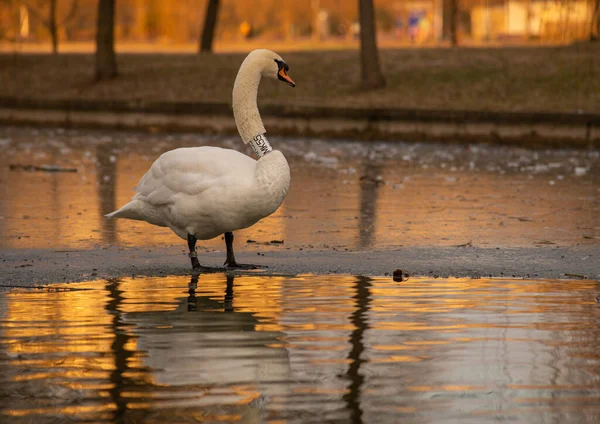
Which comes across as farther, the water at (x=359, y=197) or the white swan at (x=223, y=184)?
the water at (x=359, y=197)

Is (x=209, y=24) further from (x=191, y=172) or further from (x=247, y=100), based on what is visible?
(x=191, y=172)

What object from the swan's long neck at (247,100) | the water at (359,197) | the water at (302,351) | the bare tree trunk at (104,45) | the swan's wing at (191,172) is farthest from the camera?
the bare tree trunk at (104,45)

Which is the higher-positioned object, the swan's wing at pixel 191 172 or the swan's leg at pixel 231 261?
the swan's wing at pixel 191 172

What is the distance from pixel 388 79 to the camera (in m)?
30.6

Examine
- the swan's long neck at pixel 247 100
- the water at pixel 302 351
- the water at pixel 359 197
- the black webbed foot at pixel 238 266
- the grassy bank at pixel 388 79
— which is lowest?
the water at pixel 302 351

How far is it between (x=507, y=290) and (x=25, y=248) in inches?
172

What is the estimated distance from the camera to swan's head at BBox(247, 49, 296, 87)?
33.7 feet

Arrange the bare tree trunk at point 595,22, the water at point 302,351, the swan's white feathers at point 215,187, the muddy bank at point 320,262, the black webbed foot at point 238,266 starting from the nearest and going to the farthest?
the water at point 302,351, the swan's white feathers at point 215,187, the muddy bank at point 320,262, the black webbed foot at point 238,266, the bare tree trunk at point 595,22

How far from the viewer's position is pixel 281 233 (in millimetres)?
12242

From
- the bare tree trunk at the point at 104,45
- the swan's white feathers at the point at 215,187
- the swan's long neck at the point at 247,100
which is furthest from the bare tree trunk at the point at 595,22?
the swan's white feathers at the point at 215,187

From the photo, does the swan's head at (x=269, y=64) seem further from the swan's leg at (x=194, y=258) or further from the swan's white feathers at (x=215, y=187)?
the swan's leg at (x=194, y=258)

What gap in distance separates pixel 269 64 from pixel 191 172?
49.7 inches

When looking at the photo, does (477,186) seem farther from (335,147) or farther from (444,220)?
(335,147)

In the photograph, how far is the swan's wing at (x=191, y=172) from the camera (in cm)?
948
